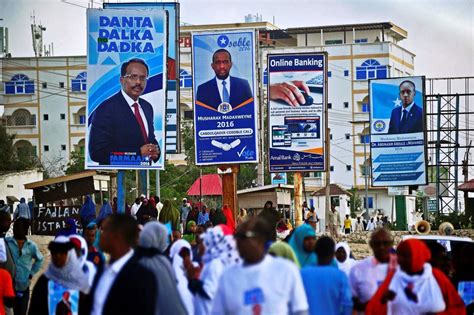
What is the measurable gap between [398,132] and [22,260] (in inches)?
1250

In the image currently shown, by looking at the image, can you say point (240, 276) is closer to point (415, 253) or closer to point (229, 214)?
point (415, 253)

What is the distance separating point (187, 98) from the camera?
108750 millimetres

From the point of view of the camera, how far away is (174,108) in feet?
119

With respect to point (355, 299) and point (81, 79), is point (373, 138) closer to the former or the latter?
point (355, 299)

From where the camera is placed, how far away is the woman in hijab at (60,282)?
10.0 metres

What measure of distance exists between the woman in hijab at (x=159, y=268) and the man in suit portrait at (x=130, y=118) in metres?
17.2

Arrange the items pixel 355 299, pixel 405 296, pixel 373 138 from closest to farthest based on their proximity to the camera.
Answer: pixel 405 296 → pixel 355 299 → pixel 373 138

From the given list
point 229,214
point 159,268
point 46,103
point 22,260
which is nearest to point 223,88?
point 229,214

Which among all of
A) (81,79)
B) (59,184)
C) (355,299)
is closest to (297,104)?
(59,184)

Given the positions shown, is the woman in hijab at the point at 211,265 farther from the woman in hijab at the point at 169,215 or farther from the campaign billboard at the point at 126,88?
the campaign billboard at the point at 126,88

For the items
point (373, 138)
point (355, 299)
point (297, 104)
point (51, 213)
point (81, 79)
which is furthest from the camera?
point (81, 79)

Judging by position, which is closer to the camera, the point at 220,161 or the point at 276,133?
the point at 220,161

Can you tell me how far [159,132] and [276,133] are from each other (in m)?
12.7

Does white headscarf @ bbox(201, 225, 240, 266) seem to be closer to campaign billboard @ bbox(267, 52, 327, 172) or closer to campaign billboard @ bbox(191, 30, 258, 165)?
campaign billboard @ bbox(191, 30, 258, 165)
